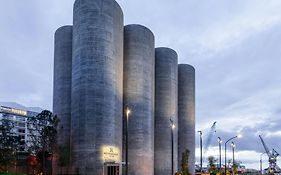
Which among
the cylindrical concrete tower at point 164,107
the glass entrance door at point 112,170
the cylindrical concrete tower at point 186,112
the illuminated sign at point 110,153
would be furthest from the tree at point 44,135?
the cylindrical concrete tower at point 186,112

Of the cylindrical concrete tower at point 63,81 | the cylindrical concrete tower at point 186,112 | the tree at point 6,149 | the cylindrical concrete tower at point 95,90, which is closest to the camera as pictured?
the tree at point 6,149

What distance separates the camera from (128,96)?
98.8 metres

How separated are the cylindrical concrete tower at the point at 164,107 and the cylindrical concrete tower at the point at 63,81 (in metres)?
30.1

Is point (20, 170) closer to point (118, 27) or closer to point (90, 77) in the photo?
point (90, 77)

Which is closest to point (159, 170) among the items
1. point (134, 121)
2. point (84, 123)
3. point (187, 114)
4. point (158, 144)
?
point (158, 144)

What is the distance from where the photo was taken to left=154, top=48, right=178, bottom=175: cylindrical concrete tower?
4488 inches

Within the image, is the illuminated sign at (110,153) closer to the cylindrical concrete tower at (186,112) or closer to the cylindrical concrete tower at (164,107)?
the cylindrical concrete tower at (164,107)

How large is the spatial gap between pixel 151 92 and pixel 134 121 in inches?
439

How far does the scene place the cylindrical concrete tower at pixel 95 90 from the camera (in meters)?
78.6

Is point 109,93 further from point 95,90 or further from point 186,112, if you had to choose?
point 186,112

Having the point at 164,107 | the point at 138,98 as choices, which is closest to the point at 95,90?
the point at 138,98

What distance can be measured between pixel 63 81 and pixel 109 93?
20660mm

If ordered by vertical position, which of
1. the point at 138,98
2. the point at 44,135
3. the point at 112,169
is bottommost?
the point at 112,169

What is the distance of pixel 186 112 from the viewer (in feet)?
457
